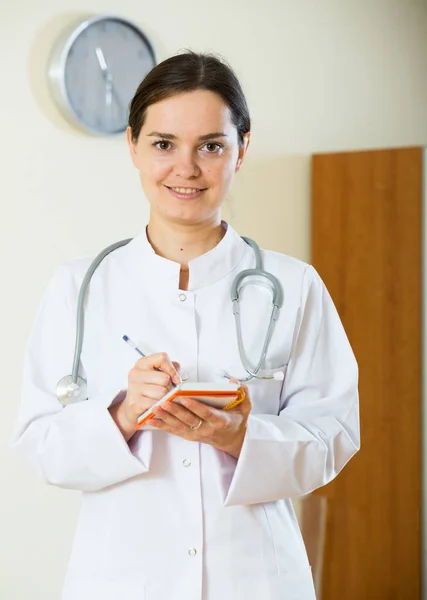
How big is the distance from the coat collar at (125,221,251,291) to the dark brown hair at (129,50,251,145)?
0.19 m

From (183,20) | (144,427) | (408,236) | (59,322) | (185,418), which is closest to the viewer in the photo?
(185,418)

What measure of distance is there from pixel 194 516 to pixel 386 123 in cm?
261

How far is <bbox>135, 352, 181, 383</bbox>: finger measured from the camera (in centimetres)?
128

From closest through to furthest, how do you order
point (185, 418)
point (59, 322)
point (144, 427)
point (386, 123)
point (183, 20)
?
A: 1. point (185, 418)
2. point (144, 427)
3. point (59, 322)
4. point (183, 20)
5. point (386, 123)

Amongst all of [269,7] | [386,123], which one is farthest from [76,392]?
[386,123]

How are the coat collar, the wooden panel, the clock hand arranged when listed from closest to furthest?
the coat collar, the clock hand, the wooden panel

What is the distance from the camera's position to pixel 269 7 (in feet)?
10.7

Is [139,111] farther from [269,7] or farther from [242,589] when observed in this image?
[269,7]

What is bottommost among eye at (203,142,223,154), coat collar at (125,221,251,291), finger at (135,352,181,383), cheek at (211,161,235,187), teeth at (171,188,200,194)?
finger at (135,352,181,383)

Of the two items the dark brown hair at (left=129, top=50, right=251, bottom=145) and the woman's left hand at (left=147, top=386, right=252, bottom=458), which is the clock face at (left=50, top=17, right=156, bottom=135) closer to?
the dark brown hair at (left=129, top=50, right=251, bottom=145)

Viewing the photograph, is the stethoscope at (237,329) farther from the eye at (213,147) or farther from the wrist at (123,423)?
the eye at (213,147)

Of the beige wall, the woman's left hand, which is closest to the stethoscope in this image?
the woman's left hand

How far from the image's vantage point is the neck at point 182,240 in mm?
1544

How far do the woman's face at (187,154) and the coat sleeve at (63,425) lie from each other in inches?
9.2
